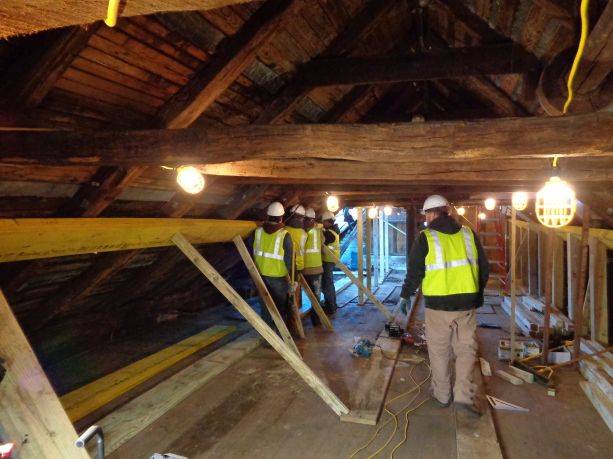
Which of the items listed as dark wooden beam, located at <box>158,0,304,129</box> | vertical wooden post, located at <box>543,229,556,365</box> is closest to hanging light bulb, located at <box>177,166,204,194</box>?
dark wooden beam, located at <box>158,0,304,129</box>

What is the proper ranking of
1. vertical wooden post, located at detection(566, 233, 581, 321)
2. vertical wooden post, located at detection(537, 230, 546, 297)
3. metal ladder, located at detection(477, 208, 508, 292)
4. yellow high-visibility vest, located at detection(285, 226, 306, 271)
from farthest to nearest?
metal ladder, located at detection(477, 208, 508, 292)
vertical wooden post, located at detection(537, 230, 546, 297)
yellow high-visibility vest, located at detection(285, 226, 306, 271)
vertical wooden post, located at detection(566, 233, 581, 321)

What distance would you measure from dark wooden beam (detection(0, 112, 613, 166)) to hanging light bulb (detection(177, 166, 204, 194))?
51 cm

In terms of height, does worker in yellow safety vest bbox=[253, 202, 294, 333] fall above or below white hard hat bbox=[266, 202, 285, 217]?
below

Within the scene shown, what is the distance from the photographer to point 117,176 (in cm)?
298

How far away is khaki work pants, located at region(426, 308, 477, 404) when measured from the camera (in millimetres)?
3330

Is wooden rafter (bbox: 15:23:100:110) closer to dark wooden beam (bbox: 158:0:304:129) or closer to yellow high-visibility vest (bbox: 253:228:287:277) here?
dark wooden beam (bbox: 158:0:304:129)

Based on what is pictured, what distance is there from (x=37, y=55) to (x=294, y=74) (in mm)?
2019

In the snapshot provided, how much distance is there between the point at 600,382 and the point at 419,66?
10.7ft

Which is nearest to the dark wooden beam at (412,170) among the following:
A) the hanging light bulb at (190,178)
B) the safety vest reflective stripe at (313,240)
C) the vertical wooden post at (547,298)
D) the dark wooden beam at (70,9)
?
the hanging light bulb at (190,178)

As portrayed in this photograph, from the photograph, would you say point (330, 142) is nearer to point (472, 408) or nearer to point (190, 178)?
point (190, 178)

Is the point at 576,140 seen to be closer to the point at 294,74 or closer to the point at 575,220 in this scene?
the point at 294,74

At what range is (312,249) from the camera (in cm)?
609

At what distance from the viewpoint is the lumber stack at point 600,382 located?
3245mm

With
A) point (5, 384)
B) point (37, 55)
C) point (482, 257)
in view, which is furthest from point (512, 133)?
point (5, 384)
